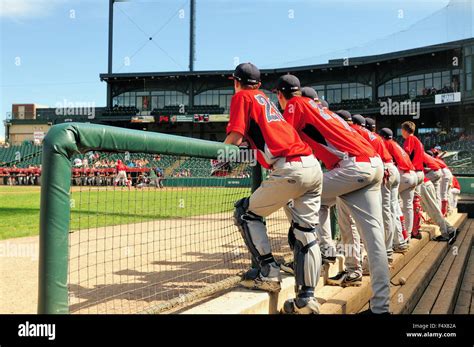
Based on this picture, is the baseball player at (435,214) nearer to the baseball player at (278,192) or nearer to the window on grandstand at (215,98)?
the baseball player at (278,192)

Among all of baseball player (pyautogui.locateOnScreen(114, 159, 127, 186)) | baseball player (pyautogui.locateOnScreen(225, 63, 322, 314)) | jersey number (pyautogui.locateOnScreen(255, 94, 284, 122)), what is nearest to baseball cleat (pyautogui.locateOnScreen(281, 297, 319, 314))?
baseball player (pyautogui.locateOnScreen(225, 63, 322, 314))

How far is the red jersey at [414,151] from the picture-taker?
6.40 meters

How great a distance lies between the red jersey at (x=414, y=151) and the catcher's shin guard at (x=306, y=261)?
174 inches

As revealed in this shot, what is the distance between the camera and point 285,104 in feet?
10.3

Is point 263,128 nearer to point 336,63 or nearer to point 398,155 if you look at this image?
point 398,155

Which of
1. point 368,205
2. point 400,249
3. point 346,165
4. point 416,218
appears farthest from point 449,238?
point 346,165

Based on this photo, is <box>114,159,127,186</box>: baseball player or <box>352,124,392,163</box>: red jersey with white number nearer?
<box>114,159,127,186</box>: baseball player

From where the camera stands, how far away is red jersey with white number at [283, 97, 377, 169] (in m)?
3.05

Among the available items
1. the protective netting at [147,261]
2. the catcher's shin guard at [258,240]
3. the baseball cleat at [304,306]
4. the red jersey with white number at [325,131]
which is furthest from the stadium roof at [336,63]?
the baseball cleat at [304,306]

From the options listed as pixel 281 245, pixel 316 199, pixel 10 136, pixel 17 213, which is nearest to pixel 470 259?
pixel 281 245

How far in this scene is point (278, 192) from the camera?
2.63 metres

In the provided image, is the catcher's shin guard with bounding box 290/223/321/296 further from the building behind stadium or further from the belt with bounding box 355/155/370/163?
the building behind stadium

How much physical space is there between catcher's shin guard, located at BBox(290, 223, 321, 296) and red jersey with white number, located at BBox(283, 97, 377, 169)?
2.42 ft

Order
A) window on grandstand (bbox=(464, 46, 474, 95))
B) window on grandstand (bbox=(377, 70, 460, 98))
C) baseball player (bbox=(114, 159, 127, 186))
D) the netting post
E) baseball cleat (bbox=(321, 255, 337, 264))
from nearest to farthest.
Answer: the netting post → baseball player (bbox=(114, 159, 127, 186)) → baseball cleat (bbox=(321, 255, 337, 264)) → window on grandstand (bbox=(464, 46, 474, 95)) → window on grandstand (bbox=(377, 70, 460, 98))
